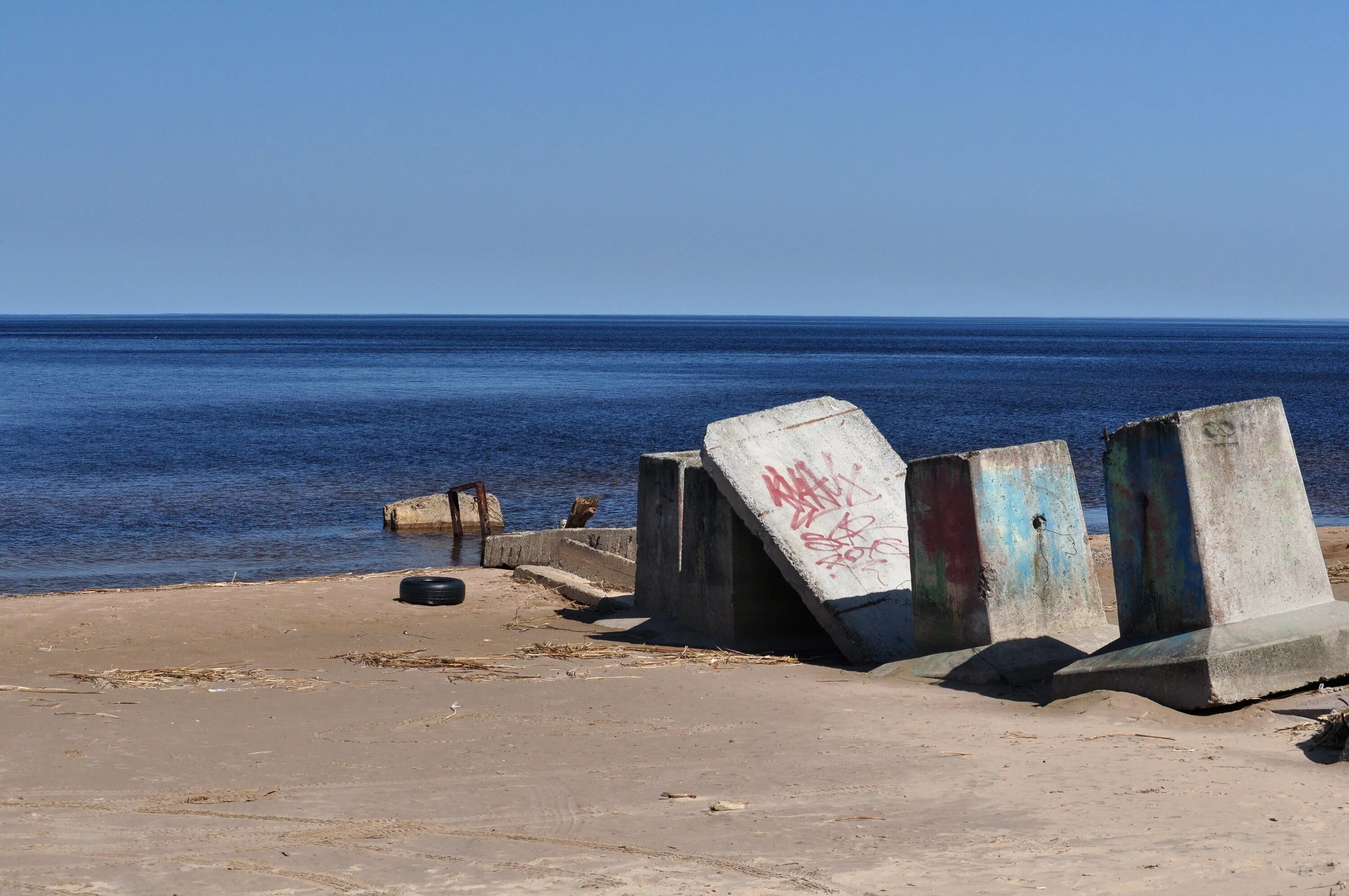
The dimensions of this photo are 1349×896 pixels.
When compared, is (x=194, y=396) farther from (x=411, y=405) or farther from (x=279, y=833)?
(x=279, y=833)

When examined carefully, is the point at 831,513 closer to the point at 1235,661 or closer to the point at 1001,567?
the point at 1001,567

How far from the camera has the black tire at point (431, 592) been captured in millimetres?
11602

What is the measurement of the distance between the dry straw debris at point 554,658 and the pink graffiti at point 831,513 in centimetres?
79

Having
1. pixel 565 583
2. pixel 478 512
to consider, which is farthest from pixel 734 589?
pixel 478 512

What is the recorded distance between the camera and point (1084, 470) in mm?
26797

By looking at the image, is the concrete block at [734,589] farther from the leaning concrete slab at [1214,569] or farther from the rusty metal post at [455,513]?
the rusty metal post at [455,513]

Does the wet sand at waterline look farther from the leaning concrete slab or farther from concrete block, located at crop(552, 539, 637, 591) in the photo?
concrete block, located at crop(552, 539, 637, 591)

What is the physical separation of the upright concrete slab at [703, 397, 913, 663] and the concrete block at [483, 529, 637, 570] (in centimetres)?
372

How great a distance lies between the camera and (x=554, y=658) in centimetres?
892

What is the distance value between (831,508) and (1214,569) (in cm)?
308

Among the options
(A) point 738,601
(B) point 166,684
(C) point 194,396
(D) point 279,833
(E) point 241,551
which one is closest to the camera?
(D) point 279,833

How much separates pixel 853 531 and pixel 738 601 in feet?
3.06

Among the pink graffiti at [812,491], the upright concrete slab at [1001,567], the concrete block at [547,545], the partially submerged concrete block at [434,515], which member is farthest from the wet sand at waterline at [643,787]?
the partially submerged concrete block at [434,515]

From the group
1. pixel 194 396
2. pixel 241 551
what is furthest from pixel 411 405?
pixel 241 551
